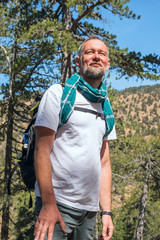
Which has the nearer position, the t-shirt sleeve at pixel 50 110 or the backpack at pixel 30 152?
the t-shirt sleeve at pixel 50 110

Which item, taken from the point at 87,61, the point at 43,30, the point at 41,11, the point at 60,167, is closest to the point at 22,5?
the point at 41,11

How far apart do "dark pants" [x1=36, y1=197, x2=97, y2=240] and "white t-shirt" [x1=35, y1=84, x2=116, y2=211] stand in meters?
0.04

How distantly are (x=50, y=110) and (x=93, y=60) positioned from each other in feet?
1.84

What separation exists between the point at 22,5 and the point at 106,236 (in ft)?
28.0

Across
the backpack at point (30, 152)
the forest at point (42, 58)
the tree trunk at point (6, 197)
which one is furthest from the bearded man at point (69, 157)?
the tree trunk at point (6, 197)

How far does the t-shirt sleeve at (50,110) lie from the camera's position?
1443 mm

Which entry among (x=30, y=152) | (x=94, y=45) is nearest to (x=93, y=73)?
(x=94, y=45)

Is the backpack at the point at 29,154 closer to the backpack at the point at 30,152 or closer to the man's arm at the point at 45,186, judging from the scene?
the backpack at the point at 30,152

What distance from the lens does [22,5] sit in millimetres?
8523

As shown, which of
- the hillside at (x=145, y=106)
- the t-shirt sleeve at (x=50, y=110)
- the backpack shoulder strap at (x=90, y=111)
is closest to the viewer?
the t-shirt sleeve at (x=50, y=110)

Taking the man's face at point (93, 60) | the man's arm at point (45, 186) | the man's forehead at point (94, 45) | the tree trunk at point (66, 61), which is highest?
the tree trunk at point (66, 61)

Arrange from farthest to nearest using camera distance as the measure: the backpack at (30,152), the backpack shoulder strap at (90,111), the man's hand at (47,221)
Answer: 1. the backpack at (30,152)
2. the backpack shoulder strap at (90,111)
3. the man's hand at (47,221)

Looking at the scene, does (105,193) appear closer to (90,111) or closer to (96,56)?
(90,111)

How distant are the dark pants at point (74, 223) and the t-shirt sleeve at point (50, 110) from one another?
0.46 m
